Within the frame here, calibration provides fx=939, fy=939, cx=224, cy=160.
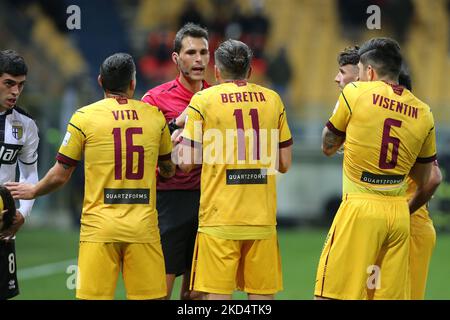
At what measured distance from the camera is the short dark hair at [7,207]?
667 centimetres

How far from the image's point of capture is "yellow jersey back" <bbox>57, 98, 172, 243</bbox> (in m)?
6.55

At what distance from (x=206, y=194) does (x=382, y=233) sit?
4.25ft

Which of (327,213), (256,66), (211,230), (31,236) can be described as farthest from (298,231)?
(211,230)

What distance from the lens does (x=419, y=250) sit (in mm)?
7395

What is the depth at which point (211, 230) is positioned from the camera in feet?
22.5

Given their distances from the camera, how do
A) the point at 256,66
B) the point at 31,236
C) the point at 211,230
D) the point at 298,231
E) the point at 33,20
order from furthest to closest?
the point at 33,20 → the point at 256,66 → the point at 298,231 → the point at 31,236 → the point at 211,230

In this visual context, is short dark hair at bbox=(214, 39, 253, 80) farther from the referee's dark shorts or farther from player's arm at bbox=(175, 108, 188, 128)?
the referee's dark shorts

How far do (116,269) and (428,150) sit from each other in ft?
8.01

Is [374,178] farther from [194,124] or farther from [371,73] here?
[194,124]

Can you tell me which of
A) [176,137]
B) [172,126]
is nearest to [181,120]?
[176,137]

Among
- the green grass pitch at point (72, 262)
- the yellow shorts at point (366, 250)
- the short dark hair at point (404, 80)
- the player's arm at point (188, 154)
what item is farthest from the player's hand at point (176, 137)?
the green grass pitch at point (72, 262)

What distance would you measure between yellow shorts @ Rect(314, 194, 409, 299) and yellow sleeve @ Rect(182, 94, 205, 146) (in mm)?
1176
